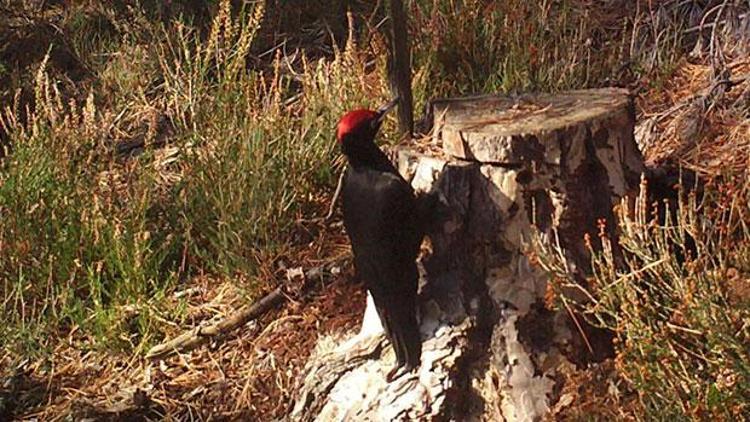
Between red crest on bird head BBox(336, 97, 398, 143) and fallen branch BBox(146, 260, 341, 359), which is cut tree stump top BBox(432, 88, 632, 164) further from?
fallen branch BBox(146, 260, 341, 359)

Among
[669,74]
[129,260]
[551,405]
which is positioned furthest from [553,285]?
[669,74]

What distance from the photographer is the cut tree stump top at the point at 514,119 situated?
320 cm

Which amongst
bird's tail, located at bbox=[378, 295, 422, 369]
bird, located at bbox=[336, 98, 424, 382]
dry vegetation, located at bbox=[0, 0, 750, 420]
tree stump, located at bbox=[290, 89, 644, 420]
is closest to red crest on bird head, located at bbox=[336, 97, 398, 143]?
bird, located at bbox=[336, 98, 424, 382]

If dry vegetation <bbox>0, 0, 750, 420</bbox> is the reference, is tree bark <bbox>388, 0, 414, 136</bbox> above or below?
above

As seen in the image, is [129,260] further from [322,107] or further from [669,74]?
[669,74]

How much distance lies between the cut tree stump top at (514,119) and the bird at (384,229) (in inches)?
8.8

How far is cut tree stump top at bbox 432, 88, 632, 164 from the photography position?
10.5 feet

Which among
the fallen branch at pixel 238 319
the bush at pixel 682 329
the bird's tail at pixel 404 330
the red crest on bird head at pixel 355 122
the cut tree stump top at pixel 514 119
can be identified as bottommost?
the fallen branch at pixel 238 319

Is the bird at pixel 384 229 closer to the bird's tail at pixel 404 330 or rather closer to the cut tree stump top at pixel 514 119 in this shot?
the bird's tail at pixel 404 330

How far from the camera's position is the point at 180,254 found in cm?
464

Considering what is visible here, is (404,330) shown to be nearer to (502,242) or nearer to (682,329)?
(502,242)

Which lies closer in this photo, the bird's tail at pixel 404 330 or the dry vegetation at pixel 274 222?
the dry vegetation at pixel 274 222

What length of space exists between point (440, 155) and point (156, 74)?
3.60 meters

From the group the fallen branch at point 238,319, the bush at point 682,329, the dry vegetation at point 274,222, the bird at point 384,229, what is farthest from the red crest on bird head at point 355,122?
the fallen branch at point 238,319
